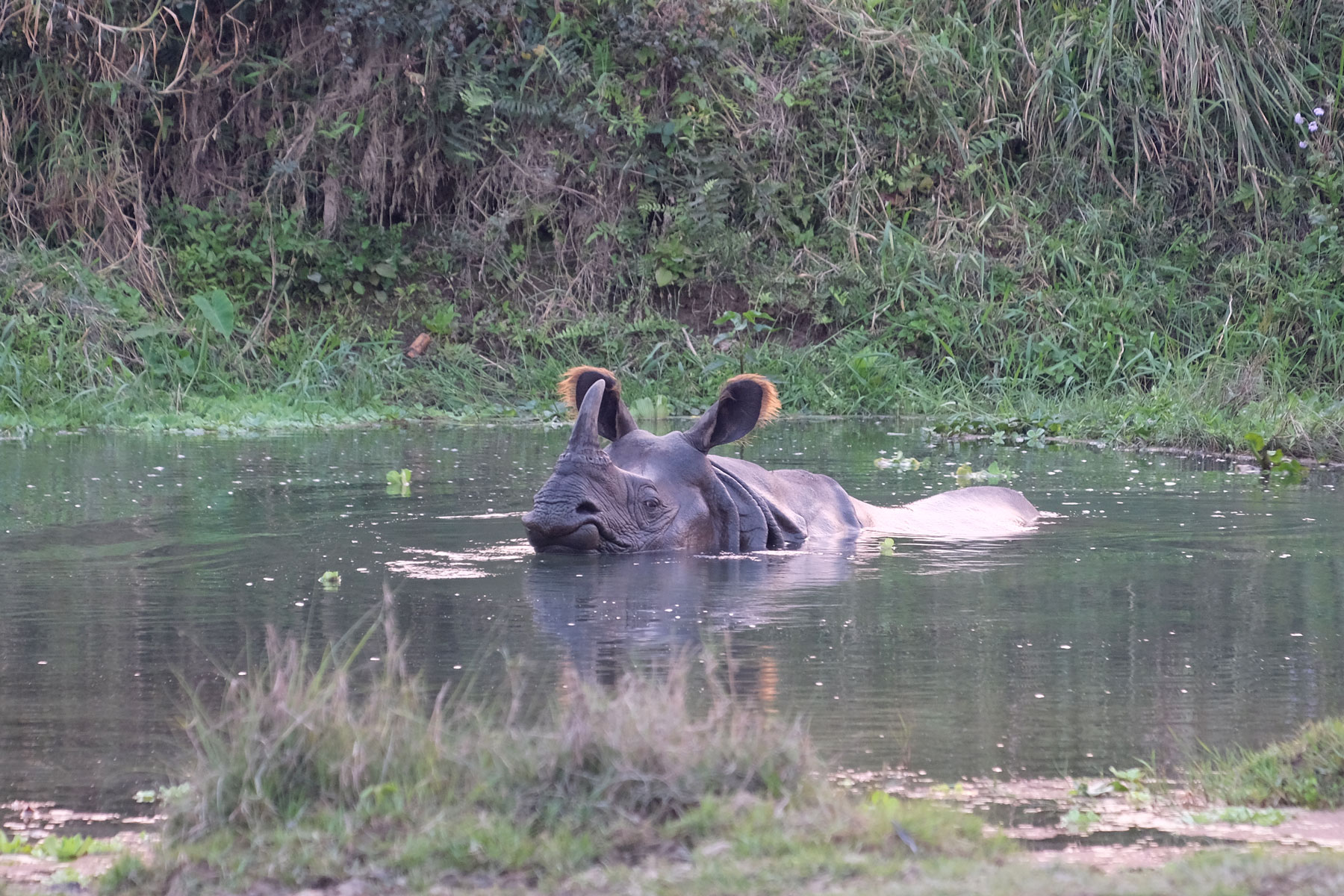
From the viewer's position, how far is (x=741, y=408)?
854 centimetres

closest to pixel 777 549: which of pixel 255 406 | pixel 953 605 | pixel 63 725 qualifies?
pixel 953 605

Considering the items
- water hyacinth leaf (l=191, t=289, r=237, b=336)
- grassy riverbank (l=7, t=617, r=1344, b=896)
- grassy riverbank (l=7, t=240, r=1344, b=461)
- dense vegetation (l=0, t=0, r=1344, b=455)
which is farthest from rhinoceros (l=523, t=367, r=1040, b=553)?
water hyacinth leaf (l=191, t=289, r=237, b=336)

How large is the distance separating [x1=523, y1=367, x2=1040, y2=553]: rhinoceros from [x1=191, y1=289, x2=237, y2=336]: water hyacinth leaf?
887cm

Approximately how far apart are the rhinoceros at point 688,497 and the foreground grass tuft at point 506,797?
3.96 m

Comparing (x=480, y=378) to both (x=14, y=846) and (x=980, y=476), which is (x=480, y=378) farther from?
(x=14, y=846)

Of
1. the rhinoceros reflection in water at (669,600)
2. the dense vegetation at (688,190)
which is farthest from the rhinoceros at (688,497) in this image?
the dense vegetation at (688,190)

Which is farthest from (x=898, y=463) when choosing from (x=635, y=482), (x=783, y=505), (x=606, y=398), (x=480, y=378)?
(x=480, y=378)

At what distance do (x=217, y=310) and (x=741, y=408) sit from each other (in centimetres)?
971

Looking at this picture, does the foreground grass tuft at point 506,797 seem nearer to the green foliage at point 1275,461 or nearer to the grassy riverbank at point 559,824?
the grassy riverbank at point 559,824

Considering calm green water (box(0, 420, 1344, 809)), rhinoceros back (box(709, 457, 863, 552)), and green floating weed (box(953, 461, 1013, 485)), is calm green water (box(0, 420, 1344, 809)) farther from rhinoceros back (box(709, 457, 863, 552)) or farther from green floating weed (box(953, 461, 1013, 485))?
rhinoceros back (box(709, 457, 863, 552))

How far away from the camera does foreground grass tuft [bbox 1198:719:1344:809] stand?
406 centimetres

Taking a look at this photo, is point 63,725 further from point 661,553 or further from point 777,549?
point 777,549

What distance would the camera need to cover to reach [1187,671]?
5609mm

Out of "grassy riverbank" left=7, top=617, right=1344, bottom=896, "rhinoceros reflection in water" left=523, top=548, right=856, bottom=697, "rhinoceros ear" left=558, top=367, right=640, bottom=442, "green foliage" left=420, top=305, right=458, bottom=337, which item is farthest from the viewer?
"green foliage" left=420, top=305, right=458, bottom=337
